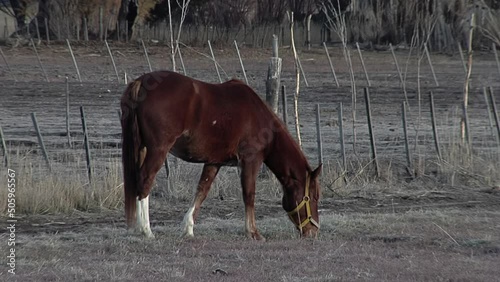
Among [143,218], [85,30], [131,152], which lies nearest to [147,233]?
[143,218]

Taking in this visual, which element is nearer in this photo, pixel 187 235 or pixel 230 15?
pixel 187 235

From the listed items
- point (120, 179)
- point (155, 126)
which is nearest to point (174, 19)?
point (120, 179)

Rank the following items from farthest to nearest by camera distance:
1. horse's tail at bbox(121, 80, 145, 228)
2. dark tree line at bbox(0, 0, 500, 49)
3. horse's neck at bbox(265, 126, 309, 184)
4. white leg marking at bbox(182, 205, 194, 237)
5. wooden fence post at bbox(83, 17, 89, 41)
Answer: dark tree line at bbox(0, 0, 500, 49), wooden fence post at bbox(83, 17, 89, 41), horse's neck at bbox(265, 126, 309, 184), white leg marking at bbox(182, 205, 194, 237), horse's tail at bbox(121, 80, 145, 228)

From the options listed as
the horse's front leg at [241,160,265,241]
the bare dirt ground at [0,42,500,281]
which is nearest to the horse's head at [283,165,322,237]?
the bare dirt ground at [0,42,500,281]

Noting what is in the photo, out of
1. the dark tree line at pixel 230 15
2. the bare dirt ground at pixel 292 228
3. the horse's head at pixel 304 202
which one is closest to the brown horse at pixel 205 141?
the horse's head at pixel 304 202

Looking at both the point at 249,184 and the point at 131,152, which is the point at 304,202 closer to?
the point at 249,184

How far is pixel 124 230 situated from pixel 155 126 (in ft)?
4.61

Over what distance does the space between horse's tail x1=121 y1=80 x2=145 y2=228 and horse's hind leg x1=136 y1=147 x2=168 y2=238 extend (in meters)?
0.05

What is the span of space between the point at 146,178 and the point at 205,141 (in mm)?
759

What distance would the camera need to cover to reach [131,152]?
1009 cm

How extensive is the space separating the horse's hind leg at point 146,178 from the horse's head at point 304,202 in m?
1.52

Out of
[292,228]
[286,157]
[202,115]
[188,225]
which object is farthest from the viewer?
[292,228]

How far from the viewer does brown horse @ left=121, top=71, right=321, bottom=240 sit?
10047 millimetres

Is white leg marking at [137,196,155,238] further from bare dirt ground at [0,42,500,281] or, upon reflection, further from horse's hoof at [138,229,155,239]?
bare dirt ground at [0,42,500,281]
